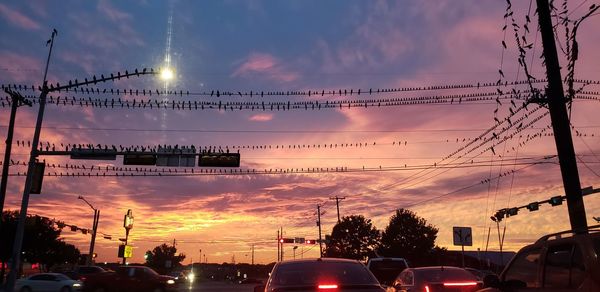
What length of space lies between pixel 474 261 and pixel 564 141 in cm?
7555

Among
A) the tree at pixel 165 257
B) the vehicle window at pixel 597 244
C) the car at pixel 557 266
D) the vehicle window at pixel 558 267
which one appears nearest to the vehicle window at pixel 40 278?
the car at pixel 557 266

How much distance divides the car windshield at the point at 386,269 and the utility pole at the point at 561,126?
24.0 ft

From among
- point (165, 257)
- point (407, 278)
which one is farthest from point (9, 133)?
point (165, 257)

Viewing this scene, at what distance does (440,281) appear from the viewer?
471 inches

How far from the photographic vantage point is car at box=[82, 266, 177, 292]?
2697 centimetres

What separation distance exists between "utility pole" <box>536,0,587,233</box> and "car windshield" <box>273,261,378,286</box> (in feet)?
28.8

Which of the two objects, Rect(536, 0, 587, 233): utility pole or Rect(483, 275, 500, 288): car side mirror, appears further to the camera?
Rect(536, 0, 587, 233): utility pole

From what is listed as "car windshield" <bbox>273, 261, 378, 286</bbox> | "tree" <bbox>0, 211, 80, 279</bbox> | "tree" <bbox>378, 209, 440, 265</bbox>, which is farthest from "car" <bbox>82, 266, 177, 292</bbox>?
"tree" <bbox>378, 209, 440, 265</bbox>

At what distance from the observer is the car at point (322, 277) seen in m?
6.30

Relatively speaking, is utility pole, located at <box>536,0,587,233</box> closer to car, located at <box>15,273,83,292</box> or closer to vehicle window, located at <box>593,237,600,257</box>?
vehicle window, located at <box>593,237,600,257</box>

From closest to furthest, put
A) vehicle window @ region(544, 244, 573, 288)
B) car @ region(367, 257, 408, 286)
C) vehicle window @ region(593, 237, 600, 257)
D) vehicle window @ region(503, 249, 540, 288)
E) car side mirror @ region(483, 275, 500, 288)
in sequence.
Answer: vehicle window @ region(593, 237, 600, 257) → vehicle window @ region(544, 244, 573, 288) → vehicle window @ region(503, 249, 540, 288) → car side mirror @ region(483, 275, 500, 288) → car @ region(367, 257, 408, 286)

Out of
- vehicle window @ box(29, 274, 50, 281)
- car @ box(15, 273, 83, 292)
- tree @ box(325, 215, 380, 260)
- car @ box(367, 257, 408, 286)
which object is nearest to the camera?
car @ box(367, 257, 408, 286)

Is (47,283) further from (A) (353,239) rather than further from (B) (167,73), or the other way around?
(A) (353,239)

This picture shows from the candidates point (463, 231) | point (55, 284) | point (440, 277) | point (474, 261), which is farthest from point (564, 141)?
point (474, 261)
